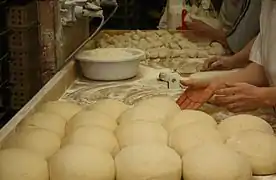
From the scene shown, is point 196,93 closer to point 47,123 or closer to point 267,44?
point 267,44

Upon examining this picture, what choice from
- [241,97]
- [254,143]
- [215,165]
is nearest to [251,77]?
[241,97]

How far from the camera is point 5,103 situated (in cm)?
114

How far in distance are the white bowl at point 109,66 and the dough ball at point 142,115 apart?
461 millimetres

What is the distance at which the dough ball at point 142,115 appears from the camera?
1.10 metres

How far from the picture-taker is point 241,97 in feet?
4.19

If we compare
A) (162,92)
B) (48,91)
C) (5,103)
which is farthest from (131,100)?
(5,103)

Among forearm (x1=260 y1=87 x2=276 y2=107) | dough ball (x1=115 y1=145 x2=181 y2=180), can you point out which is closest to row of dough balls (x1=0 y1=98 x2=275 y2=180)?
dough ball (x1=115 y1=145 x2=181 y2=180)

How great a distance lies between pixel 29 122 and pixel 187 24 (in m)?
1.01

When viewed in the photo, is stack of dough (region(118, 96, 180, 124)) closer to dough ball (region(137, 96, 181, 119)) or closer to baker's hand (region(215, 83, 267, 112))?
dough ball (region(137, 96, 181, 119))

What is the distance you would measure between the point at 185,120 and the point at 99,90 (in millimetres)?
494

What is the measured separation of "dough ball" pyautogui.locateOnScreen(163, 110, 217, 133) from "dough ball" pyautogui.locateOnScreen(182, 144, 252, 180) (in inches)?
6.0

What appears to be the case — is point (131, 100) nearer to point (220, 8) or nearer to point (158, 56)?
point (158, 56)

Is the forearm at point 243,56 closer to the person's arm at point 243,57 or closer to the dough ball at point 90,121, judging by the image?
the person's arm at point 243,57

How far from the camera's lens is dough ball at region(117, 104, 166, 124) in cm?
110
